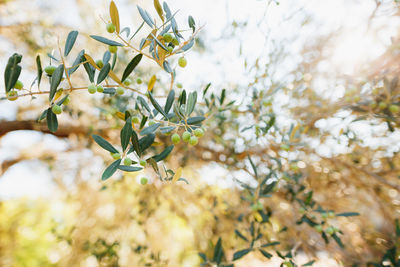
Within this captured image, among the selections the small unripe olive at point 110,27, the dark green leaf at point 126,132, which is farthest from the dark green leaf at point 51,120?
the small unripe olive at point 110,27

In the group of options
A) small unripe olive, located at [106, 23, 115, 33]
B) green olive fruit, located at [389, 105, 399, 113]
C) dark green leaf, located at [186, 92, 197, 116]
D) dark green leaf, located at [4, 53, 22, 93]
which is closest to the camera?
dark green leaf, located at [4, 53, 22, 93]

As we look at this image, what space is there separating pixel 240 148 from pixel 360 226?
2.05 m

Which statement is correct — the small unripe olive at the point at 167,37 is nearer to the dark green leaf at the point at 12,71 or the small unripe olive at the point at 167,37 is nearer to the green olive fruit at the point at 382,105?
the dark green leaf at the point at 12,71

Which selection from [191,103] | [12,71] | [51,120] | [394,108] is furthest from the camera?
[394,108]

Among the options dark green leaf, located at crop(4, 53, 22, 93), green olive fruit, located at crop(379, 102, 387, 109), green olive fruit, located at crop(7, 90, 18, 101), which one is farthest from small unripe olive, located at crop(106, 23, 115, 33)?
green olive fruit, located at crop(379, 102, 387, 109)

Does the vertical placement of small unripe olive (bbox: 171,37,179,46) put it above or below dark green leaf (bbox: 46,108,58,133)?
above

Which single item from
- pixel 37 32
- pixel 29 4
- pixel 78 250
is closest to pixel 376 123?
pixel 78 250

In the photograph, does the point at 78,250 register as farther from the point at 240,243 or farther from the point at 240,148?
the point at 240,148

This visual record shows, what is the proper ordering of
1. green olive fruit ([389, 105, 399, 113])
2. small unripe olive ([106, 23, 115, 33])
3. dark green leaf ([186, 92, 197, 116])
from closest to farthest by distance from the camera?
small unripe olive ([106, 23, 115, 33])
dark green leaf ([186, 92, 197, 116])
green olive fruit ([389, 105, 399, 113])

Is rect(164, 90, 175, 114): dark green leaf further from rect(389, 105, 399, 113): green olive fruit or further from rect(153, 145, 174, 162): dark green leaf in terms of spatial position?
rect(389, 105, 399, 113): green olive fruit

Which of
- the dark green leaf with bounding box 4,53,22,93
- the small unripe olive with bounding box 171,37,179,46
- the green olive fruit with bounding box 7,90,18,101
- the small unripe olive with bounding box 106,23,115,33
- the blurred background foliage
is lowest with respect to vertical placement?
the blurred background foliage

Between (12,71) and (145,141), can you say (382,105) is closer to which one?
(145,141)

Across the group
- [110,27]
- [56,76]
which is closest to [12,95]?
[56,76]

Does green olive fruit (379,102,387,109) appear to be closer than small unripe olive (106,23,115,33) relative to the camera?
No
